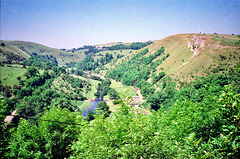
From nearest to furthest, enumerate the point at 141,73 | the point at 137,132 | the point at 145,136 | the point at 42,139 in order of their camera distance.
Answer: the point at 145,136
the point at 137,132
the point at 42,139
the point at 141,73

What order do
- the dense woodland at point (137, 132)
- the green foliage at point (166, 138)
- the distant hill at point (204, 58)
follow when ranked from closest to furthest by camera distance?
the green foliage at point (166, 138) < the dense woodland at point (137, 132) < the distant hill at point (204, 58)

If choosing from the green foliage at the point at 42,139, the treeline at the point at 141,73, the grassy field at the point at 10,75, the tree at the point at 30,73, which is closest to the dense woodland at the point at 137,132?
the green foliage at the point at 42,139

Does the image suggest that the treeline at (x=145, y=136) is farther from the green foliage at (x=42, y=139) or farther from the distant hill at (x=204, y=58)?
the distant hill at (x=204, y=58)

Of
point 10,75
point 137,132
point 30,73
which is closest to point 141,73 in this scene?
point 30,73

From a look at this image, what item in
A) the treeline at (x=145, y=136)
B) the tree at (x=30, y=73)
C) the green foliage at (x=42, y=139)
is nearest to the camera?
the treeline at (x=145, y=136)

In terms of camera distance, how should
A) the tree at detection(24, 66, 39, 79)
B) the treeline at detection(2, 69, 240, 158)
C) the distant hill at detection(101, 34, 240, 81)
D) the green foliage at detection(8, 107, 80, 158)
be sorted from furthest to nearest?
the tree at detection(24, 66, 39, 79) < the distant hill at detection(101, 34, 240, 81) < the green foliage at detection(8, 107, 80, 158) < the treeline at detection(2, 69, 240, 158)

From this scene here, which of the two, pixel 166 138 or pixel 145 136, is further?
pixel 166 138

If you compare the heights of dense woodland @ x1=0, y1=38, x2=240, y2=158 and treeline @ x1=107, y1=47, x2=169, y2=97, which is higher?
dense woodland @ x1=0, y1=38, x2=240, y2=158

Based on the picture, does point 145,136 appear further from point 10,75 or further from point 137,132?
point 10,75

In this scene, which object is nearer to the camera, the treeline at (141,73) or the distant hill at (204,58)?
the distant hill at (204,58)

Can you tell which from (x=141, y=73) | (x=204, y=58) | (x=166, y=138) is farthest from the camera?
(x=141, y=73)

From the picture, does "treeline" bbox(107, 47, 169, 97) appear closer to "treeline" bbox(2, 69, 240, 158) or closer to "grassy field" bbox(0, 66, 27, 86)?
"treeline" bbox(2, 69, 240, 158)

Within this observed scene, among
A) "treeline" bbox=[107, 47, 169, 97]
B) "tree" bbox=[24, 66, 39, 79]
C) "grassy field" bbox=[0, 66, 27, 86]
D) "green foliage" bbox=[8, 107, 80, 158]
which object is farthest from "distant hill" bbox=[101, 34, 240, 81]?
"grassy field" bbox=[0, 66, 27, 86]

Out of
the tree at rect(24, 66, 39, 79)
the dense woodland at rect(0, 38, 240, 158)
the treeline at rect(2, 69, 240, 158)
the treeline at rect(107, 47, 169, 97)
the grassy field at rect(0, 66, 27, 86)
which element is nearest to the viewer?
the treeline at rect(2, 69, 240, 158)
